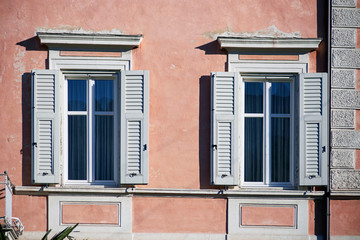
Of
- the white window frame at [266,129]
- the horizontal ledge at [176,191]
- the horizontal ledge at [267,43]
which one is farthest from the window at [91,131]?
the white window frame at [266,129]

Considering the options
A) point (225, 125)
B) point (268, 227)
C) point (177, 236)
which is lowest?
point (177, 236)

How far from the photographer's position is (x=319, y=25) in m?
6.99

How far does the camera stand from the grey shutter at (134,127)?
686cm

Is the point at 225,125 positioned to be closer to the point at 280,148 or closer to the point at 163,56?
the point at 280,148

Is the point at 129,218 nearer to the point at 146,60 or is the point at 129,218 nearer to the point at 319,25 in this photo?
the point at 146,60

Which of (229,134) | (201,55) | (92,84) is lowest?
(229,134)

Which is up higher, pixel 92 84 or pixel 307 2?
pixel 307 2

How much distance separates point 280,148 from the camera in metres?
7.14

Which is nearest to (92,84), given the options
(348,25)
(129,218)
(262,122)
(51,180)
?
(51,180)

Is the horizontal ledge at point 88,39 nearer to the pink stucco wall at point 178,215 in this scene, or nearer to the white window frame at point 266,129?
the white window frame at point 266,129

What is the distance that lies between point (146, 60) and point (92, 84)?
0.94 m

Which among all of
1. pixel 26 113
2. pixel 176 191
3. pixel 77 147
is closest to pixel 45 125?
pixel 26 113

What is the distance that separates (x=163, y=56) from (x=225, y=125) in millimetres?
1425

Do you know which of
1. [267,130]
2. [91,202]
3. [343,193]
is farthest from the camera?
[267,130]
